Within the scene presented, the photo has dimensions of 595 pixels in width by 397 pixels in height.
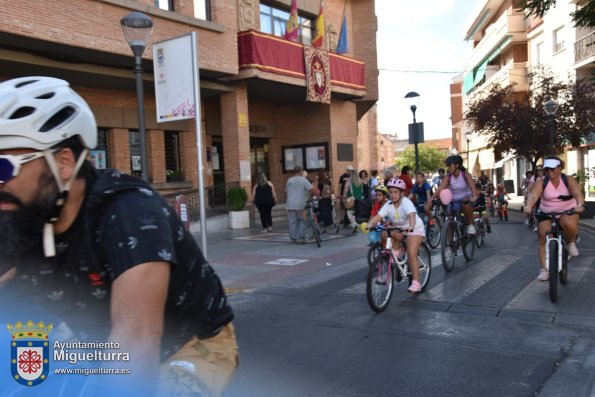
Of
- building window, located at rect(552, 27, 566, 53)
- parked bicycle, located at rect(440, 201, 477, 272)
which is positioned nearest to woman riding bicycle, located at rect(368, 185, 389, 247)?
parked bicycle, located at rect(440, 201, 477, 272)

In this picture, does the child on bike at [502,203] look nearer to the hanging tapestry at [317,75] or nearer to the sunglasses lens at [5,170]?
the hanging tapestry at [317,75]

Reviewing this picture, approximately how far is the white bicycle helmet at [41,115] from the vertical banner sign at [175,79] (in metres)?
6.11

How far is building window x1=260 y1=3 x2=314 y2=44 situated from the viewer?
19.5m

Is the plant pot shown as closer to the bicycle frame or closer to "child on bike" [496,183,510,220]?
"child on bike" [496,183,510,220]

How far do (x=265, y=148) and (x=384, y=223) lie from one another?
16707 millimetres

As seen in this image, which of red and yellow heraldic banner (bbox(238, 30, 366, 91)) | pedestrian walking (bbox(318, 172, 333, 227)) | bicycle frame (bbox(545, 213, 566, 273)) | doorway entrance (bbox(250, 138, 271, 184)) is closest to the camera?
bicycle frame (bbox(545, 213, 566, 273))

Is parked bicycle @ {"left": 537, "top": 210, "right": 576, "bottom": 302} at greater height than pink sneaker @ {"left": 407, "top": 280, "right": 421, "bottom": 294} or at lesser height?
greater

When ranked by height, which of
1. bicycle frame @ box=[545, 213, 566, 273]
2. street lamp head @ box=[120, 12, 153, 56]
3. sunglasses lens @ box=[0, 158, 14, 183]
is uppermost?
street lamp head @ box=[120, 12, 153, 56]

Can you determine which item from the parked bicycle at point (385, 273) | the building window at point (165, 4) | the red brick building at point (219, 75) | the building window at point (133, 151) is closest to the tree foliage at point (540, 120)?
the red brick building at point (219, 75)

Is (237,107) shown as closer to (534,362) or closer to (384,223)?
(384,223)

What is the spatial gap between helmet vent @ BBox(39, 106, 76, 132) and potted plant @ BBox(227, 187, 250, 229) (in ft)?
49.5

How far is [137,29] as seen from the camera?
735 centimetres

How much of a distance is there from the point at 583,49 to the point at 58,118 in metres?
31.0

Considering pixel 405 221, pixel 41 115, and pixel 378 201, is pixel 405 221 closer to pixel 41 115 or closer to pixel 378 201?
pixel 378 201
